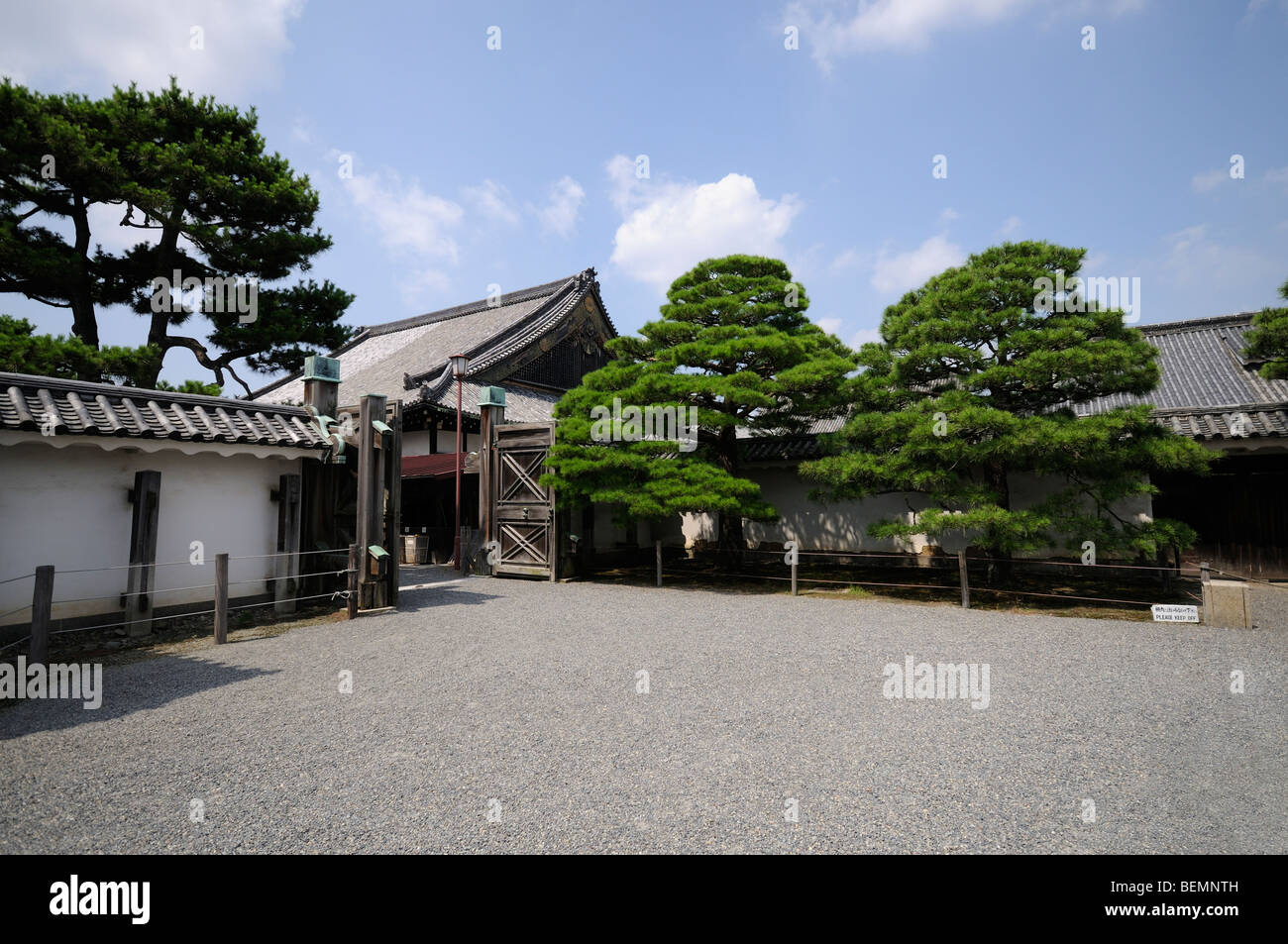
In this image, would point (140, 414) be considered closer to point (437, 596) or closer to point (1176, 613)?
point (437, 596)

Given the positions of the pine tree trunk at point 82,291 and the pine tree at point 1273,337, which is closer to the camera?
the pine tree at point 1273,337

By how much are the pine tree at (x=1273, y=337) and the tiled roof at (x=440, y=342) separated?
1535 cm

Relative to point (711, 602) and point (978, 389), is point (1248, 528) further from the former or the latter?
point (711, 602)

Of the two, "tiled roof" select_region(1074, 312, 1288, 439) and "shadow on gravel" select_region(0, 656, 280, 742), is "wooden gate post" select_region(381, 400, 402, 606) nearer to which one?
"shadow on gravel" select_region(0, 656, 280, 742)

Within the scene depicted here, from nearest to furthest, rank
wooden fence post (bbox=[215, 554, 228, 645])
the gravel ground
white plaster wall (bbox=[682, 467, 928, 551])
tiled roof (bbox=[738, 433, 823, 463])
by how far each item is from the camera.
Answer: the gravel ground, wooden fence post (bbox=[215, 554, 228, 645]), white plaster wall (bbox=[682, 467, 928, 551]), tiled roof (bbox=[738, 433, 823, 463])

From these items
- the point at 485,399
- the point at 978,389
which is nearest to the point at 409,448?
the point at 485,399

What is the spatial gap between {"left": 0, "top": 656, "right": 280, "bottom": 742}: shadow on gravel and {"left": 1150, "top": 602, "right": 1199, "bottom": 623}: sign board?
10.3 metres

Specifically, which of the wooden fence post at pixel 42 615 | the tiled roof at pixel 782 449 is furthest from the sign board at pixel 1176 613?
the wooden fence post at pixel 42 615

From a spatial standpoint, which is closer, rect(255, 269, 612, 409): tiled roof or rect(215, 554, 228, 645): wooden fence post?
rect(215, 554, 228, 645): wooden fence post

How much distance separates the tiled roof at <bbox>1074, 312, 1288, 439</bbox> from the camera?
403 inches

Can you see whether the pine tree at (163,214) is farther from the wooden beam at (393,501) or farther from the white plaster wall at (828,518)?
the white plaster wall at (828,518)

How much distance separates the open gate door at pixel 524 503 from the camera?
12414 millimetres

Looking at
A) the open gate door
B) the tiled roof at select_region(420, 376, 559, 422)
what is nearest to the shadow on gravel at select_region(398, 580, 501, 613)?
the open gate door

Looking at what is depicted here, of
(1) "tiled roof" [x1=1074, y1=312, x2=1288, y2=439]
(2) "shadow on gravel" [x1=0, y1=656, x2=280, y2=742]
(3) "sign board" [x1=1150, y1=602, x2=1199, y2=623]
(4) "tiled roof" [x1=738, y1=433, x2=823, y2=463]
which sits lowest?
(2) "shadow on gravel" [x1=0, y1=656, x2=280, y2=742]
